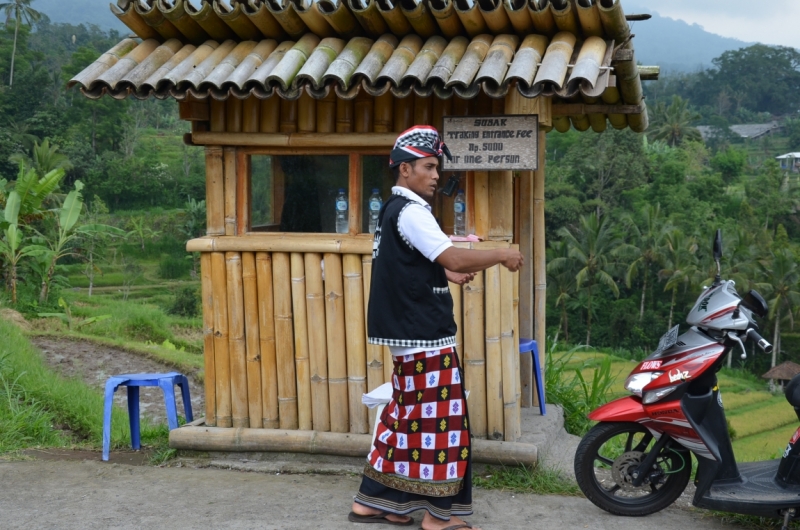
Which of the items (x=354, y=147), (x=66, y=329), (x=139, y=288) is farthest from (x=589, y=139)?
(x=354, y=147)

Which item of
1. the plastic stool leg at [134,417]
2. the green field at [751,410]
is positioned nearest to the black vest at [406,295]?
the plastic stool leg at [134,417]

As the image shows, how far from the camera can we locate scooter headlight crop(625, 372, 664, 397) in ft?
13.4

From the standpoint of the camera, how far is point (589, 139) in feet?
180

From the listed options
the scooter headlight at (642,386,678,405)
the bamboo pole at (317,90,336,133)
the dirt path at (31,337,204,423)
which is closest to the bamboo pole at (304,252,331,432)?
the bamboo pole at (317,90,336,133)

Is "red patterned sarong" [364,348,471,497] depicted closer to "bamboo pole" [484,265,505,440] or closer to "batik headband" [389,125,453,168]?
"batik headband" [389,125,453,168]

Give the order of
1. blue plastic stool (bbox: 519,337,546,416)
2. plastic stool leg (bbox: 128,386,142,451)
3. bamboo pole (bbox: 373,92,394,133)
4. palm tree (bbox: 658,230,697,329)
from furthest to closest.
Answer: palm tree (bbox: 658,230,697,329)
blue plastic stool (bbox: 519,337,546,416)
plastic stool leg (bbox: 128,386,142,451)
bamboo pole (bbox: 373,92,394,133)

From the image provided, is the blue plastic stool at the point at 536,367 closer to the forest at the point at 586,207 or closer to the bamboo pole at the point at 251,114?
the bamboo pole at the point at 251,114

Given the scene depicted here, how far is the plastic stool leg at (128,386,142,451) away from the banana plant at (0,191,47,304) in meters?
10.3

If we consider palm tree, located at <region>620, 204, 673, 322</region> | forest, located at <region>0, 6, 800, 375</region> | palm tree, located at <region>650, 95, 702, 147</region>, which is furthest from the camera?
palm tree, located at <region>650, 95, 702, 147</region>

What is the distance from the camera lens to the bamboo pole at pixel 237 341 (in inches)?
198

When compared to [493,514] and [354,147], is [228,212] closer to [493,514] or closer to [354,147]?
[354,147]

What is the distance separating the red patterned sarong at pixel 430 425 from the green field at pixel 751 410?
30338 millimetres

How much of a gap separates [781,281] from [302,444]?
42.9 metres

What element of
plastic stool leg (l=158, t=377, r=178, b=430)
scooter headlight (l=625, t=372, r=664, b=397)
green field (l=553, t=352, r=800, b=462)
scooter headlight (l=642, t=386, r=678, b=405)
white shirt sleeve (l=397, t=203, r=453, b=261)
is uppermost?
white shirt sleeve (l=397, t=203, r=453, b=261)
